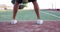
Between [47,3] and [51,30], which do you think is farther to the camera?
[47,3]

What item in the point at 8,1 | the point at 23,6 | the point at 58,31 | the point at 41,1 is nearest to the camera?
the point at 58,31

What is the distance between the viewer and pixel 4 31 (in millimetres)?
2172

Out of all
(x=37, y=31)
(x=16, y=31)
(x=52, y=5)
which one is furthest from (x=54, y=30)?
(x=52, y=5)

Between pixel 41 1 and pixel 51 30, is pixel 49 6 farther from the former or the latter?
pixel 51 30

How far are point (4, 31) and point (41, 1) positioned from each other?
505 cm

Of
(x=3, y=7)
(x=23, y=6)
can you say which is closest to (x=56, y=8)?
(x=23, y=6)

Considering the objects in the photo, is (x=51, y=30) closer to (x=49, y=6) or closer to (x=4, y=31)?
(x=4, y=31)

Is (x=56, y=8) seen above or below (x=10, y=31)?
below

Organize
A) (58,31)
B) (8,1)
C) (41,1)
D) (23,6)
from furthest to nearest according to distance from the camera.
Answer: (23,6)
(8,1)
(41,1)
(58,31)

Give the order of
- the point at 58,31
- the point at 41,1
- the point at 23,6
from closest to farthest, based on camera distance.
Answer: the point at 58,31 → the point at 41,1 → the point at 23,6

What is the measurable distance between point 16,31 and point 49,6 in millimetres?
5706

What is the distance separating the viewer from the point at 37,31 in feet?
7.09

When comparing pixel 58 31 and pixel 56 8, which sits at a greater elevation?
pixel 58 31

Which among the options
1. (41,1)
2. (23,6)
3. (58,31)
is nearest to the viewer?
(58,31)
